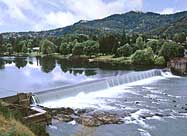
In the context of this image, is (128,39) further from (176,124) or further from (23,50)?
(176,124)

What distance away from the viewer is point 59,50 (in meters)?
100

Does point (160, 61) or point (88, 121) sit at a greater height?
point (160, 61)

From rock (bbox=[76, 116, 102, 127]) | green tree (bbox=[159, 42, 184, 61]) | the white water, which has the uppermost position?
green tree (bbox=[159, 42, 184, 61])

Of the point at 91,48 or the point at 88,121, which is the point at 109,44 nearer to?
the point at 91,48

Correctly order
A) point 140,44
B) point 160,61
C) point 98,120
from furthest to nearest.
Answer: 1. point 140,44
2. point 160,61
3. point 98,120

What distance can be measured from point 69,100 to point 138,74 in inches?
710

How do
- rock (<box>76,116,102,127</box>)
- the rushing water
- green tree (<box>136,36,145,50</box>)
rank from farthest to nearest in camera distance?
1. green tree (<box>136,36,145,50</box>)
2. rock (<box>76,116,102,127</box>)
3. the rushing water

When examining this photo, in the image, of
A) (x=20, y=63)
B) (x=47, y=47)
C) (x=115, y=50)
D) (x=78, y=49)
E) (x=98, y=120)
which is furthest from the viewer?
(x=47, y=47)

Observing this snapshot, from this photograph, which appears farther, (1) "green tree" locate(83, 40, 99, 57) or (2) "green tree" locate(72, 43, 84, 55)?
(2) "green tree" locate(72, 43, 84, 55)

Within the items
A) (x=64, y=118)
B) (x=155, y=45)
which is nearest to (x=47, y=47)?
(x=155, y=45)

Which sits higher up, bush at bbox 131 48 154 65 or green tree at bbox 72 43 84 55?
green tree at bbox 72 43 84 55

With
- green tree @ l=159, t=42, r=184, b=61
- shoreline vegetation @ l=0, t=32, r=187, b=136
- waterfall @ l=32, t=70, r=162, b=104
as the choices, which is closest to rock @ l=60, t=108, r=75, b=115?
waterfall @ l=32, t=70, r=162, b=104

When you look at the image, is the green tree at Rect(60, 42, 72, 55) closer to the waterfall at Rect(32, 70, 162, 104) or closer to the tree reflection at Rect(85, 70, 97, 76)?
the tree reflection at Rect(85, 70, 97, 76)

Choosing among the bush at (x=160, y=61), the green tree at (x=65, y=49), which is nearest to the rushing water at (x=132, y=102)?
the bush at (x=160, y=61)
